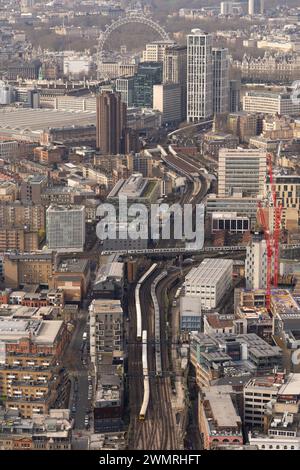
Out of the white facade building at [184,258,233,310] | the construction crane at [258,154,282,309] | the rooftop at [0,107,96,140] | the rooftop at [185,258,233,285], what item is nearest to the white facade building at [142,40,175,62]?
the rooftop at [0,107,96,140]

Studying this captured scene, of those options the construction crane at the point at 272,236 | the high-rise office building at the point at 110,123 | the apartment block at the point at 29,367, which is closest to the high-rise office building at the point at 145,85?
the high-rise office building at the point at 110,123

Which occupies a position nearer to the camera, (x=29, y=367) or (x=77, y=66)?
(x=29, y=367)

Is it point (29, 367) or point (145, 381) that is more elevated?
point (29, 367)

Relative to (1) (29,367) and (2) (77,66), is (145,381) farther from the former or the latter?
(2) (77,66)

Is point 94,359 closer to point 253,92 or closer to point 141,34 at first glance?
point 253,92

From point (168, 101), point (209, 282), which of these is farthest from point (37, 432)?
point (168, 101)
